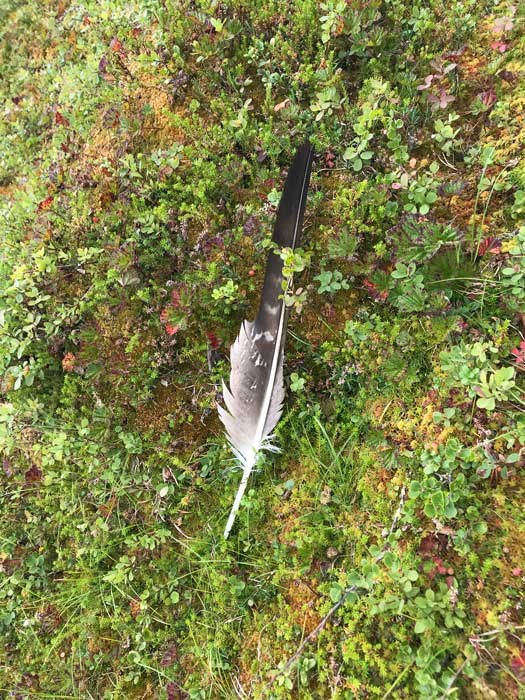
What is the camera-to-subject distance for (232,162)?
3617 millimetres

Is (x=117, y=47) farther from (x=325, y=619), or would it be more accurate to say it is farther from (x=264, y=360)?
(x=325, y=619)

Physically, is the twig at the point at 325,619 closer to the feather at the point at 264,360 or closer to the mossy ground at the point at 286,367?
the mossy ground at the point at 286,367

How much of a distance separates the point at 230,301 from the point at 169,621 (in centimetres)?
232

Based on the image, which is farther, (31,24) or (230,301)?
(31,24)

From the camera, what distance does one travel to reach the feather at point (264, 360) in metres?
→ 3.20

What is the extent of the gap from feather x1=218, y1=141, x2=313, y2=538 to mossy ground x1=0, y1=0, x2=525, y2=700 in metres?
0.17

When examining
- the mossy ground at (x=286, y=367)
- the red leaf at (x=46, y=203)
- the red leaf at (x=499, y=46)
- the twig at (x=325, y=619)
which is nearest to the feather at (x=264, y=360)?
the mossy ground at (x=286, y=367)

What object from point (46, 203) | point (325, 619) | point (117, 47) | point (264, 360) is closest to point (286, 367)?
point (264, 360)

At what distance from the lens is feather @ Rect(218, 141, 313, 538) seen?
10.5 feet

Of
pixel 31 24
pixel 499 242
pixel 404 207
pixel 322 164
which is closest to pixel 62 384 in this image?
pixel 322 164

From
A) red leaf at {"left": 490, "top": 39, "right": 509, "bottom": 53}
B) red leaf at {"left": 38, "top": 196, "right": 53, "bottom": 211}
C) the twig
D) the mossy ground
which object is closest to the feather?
the mossy ground

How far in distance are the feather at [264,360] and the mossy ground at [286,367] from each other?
6.7 inches

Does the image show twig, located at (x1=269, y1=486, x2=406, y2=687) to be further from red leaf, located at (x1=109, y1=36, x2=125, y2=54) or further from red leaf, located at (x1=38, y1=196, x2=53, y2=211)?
red leaf, located at (x1=109, y1=36, x2=125, y2=54)

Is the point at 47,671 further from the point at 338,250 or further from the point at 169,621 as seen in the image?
the point at 338,250
